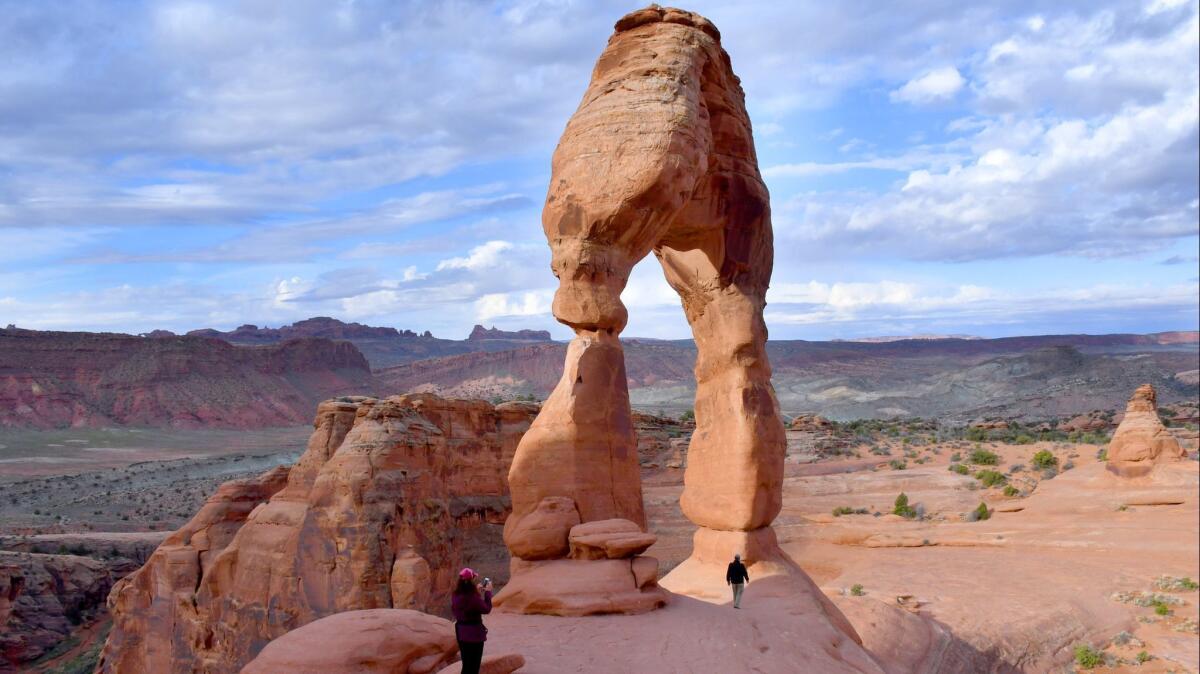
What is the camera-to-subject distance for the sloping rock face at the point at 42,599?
1770 centimetres

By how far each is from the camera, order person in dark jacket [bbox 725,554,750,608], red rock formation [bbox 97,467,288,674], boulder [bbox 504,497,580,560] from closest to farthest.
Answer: boulder [bbox 504,497,580,560] < person in dark jacket [bbox 725,554,750,608] < red rock formation [bbox 97,467,288,674]

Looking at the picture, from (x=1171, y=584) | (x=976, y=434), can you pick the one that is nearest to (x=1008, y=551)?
(x=1171, y=584)

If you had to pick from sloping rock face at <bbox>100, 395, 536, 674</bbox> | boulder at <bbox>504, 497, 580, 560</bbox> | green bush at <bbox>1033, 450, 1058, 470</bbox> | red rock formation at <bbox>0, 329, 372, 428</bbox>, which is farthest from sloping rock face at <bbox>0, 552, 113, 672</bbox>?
red rock formation at <bbox>0, 329, 372, 428</bbox>

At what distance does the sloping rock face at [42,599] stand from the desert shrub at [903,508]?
24313 mm

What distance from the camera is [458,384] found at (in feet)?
342

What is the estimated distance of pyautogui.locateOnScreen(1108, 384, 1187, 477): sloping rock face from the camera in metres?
25.9

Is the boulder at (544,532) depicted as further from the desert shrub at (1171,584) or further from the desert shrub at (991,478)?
the desert shrub at (991,478)

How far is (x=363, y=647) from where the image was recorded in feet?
17.9

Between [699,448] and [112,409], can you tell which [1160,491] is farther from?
Answer: [112,409]

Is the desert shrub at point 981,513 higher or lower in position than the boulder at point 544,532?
lower

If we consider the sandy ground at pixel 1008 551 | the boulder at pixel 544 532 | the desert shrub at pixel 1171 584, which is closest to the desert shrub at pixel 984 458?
the sandy ground at pixel 1008 551

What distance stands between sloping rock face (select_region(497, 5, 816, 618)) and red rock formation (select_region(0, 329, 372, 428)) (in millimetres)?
67955

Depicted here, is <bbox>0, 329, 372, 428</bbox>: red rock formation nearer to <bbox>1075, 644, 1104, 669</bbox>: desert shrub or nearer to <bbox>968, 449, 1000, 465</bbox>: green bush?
<bbox>968, 449, 1000, 465</bbox>: green bush

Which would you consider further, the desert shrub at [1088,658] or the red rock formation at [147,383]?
the red rock formation at [147,383]
